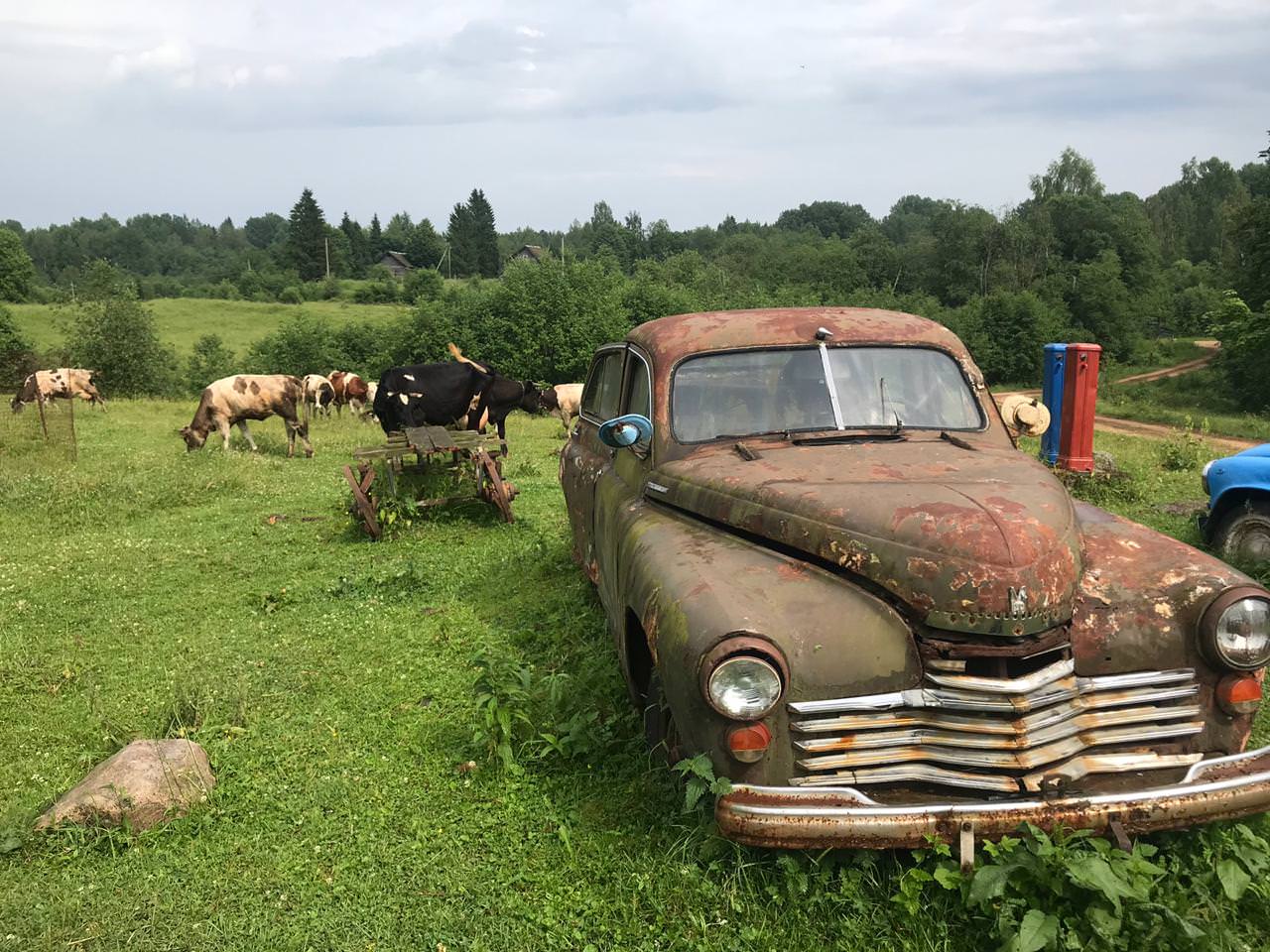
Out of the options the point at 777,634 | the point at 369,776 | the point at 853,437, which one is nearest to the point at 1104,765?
the point at 777,634

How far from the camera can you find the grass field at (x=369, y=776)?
318 centimetres

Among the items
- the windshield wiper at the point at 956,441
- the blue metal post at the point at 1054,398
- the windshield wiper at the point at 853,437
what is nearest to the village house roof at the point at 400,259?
the blue metal post at the point at 1054,398

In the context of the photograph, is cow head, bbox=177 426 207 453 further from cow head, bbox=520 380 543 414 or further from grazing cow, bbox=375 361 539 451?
cow head, bbox=520 380 543 414

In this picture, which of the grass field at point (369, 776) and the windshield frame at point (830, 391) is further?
the windshield frame at point (830, 391)

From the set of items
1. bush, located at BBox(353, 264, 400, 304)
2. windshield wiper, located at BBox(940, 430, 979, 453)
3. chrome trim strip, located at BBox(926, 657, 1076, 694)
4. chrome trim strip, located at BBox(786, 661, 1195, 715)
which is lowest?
chrome trim strip, located at BBox(786, 661, 1195, 715)

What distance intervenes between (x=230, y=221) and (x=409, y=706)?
727ft

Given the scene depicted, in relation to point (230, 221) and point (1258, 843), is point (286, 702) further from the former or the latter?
point (230, 221)

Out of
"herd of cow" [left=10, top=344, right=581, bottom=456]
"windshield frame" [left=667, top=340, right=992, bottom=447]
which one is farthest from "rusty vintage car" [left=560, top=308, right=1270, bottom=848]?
"herd of cow" [left=10, top=344, right=581, bottom=456]

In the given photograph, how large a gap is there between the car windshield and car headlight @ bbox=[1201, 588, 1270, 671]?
1694 mm

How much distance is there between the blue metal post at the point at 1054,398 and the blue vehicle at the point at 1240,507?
3.10 metres

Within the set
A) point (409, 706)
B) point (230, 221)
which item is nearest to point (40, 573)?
point (409, 706)

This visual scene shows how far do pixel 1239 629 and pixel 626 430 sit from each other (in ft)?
8.98

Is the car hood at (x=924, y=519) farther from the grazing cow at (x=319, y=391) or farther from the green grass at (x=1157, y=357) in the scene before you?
the green grass at (x=1157, y=357)

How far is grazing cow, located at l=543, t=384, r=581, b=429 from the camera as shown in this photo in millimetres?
19734
